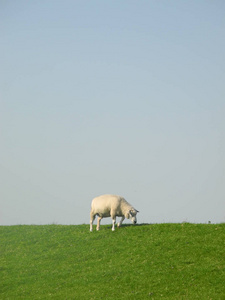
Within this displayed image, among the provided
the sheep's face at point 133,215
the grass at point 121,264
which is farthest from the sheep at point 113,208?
the grass at point 121,264

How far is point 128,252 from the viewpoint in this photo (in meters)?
29.3

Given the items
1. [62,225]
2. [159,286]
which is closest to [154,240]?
[159,286]

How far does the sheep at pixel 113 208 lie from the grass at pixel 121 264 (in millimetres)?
934

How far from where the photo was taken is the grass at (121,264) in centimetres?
2328

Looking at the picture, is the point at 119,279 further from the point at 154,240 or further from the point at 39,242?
the point at 39,242

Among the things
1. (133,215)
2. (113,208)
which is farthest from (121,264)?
(133,215)

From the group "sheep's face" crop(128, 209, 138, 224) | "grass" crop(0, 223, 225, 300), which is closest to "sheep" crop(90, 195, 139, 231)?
"sheep's face" crop(128, 209, 138, 224)

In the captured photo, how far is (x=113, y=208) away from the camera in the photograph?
3494 centimetres

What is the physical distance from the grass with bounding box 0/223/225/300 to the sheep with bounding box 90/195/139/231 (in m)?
0.93

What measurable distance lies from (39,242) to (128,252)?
11037mm

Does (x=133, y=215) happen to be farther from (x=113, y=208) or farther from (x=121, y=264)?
(x=121, y=264)

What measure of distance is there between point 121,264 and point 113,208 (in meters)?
7.83

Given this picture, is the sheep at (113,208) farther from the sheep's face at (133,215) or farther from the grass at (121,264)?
the grass at (121,264)

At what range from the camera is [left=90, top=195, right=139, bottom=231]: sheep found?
35.1 meters
